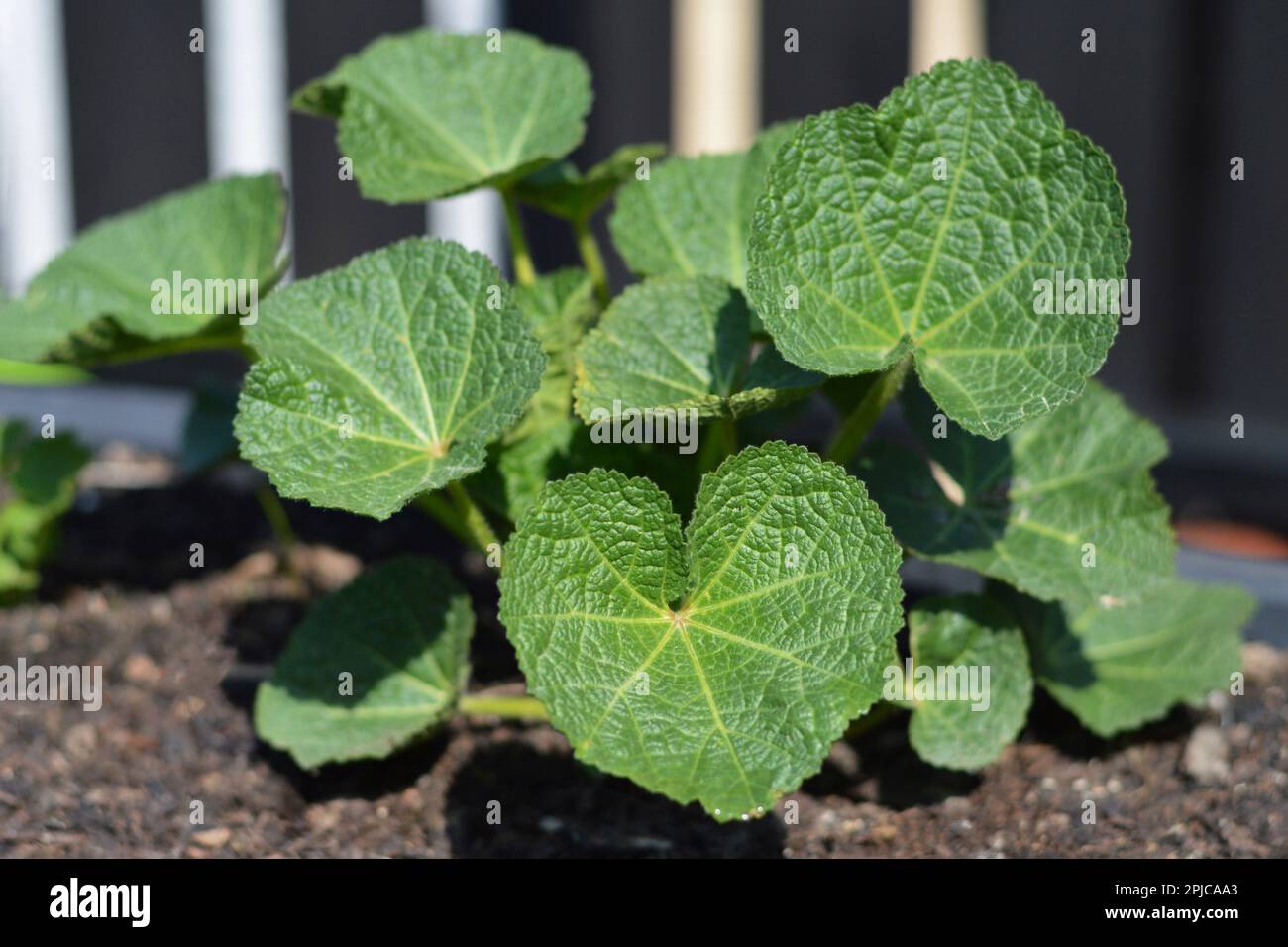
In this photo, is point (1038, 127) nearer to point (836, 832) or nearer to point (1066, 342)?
point (1066, 342)

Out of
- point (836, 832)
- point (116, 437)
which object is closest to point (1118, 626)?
point (836, 832)

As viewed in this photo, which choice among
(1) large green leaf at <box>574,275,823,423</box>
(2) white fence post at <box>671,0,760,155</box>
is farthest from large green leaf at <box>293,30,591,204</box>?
(2) white fence post at <box>671,0,760,155</box>

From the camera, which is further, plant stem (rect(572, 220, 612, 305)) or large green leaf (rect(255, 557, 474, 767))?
plant stem (rect(572, 220, 612, 305))

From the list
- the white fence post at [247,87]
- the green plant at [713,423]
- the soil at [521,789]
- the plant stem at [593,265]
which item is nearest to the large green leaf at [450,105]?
the green plant at [713,423]

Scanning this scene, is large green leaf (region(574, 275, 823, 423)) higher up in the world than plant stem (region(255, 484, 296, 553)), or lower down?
higher up

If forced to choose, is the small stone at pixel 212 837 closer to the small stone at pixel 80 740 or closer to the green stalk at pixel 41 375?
the small stone at pixel 80 740

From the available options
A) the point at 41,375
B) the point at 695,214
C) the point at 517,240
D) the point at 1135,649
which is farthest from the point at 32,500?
the point at 41,375

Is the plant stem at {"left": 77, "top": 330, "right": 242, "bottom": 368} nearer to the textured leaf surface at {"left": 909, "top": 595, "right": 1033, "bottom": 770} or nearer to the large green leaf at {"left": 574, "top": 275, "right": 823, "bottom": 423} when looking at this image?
the large green leaf at {"left": 574, "top": 275, "right": 823, "bottom": 423}

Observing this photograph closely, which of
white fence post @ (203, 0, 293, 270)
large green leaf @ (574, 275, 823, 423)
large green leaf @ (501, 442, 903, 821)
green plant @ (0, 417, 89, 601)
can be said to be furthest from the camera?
white fence post @ (203, 0, 293, 270)
